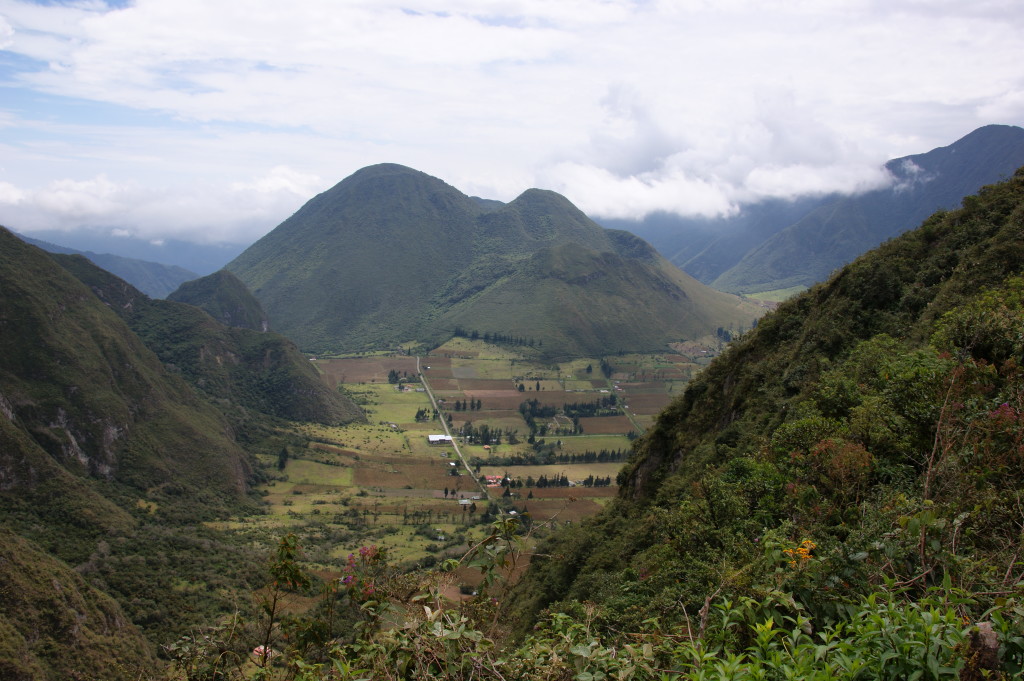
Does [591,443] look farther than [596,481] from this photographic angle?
Yes

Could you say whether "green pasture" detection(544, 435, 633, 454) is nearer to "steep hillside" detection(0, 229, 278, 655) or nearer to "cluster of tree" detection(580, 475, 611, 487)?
"cluster of tree" detection(580, 475, 611, 487)

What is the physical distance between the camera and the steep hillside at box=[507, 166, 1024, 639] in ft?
22.3

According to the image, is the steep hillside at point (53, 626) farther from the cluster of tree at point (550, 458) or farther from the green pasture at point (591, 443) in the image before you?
the green pasture at point (591, 443)

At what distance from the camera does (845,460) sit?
1103 cm

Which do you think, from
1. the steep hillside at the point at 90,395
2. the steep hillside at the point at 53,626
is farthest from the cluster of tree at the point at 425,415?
the steep hillside at the point at 53,626

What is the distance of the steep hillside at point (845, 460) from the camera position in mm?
6801

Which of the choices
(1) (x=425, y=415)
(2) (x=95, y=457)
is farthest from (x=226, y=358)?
(2) (x=95, y=457)

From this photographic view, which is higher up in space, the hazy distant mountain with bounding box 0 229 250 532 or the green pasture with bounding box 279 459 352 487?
the hazy distant mountain with bounding box 0 229 250 532

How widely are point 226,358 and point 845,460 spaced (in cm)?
14530

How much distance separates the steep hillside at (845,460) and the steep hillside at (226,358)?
114 meters

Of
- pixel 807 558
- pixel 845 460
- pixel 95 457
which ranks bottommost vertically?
pixel 95 457

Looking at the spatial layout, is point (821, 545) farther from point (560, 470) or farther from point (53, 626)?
point (560, 470)

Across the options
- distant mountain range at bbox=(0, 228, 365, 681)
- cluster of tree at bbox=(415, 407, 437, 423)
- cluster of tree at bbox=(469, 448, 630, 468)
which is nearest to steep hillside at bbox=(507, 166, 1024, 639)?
distant mountain range at bbox=(0, 228, 365, 681)

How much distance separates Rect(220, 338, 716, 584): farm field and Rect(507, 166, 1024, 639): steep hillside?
60.6 feet
